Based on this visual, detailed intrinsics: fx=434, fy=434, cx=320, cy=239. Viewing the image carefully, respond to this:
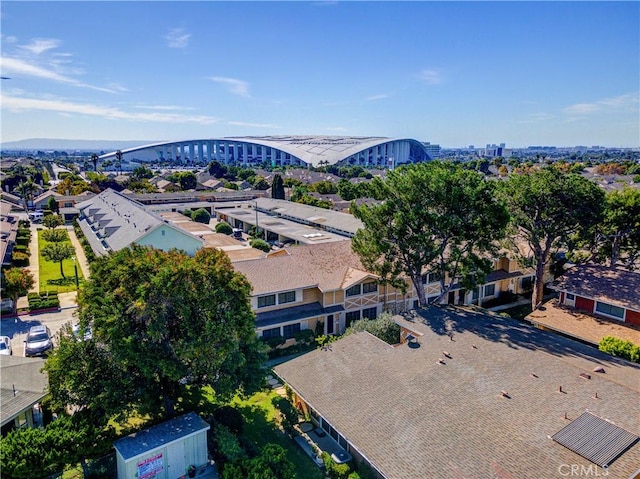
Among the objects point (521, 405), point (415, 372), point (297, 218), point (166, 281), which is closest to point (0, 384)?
point (166, 281)

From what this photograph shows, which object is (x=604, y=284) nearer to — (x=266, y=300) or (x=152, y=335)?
(x=266, y=300)

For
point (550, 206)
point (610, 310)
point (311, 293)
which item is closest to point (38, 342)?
point (311, 293)

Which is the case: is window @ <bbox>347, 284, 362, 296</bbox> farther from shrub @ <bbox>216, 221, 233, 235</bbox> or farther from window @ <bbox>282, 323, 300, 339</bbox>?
shrub @ <bbox>216, 221, 233, 235</bbox>

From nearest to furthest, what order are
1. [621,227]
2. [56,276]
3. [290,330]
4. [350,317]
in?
[290,330] → [350,317] → [621,227] → [56,276]

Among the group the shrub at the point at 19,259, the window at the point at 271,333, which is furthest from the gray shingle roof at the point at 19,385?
the shrub at the point at 19,259

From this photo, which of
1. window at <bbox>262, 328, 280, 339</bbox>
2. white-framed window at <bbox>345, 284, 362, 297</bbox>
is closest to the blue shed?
window at <bbox>262, 328, 280, 339</bbox>

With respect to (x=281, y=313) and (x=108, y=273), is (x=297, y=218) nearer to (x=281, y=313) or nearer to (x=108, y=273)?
(x=281, y=313)
